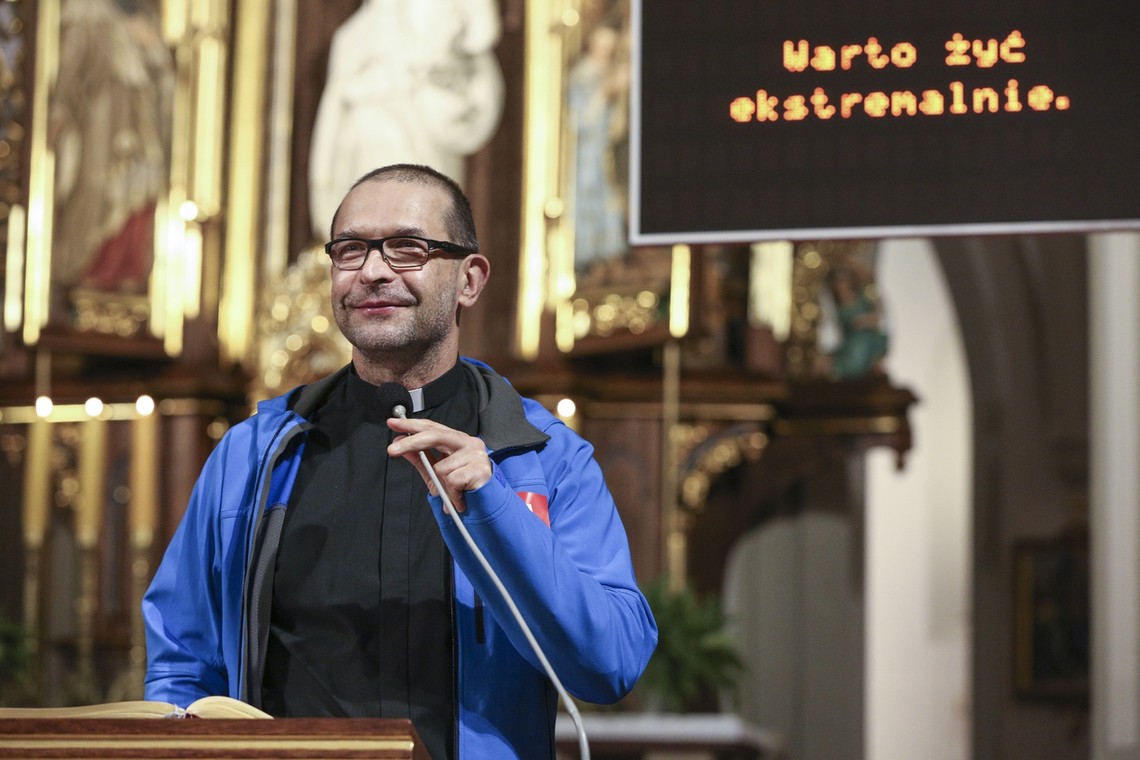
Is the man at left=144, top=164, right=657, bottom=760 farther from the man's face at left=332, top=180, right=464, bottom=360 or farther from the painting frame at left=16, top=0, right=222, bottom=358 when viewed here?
the painting frame at left=16, top=0, right=222, bottom=358

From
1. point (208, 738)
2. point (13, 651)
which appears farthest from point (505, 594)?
point (13, 651)

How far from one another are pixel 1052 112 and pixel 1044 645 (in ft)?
20.7

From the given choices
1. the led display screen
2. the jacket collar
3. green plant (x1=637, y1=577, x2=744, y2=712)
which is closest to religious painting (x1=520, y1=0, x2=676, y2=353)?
green plant (x1=637, y1=577, x2=744, y2=712)

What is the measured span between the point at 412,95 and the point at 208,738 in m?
7.34

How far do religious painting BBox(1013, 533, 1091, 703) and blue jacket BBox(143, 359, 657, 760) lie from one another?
23.8ft

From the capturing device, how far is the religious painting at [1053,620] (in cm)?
962

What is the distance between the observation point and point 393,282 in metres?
2.75

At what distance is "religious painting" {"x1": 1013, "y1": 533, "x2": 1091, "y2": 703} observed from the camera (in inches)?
379

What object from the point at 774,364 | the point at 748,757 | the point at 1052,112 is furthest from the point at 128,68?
the point at 1052,112

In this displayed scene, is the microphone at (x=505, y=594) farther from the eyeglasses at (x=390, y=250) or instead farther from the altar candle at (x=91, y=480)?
the altar candle at (x=91, y=480)

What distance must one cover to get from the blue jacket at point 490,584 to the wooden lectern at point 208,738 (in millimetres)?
396

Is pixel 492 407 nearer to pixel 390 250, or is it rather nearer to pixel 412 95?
pixel 390 250

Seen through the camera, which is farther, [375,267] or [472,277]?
[472,277]

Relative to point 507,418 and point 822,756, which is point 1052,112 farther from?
point 822,756
